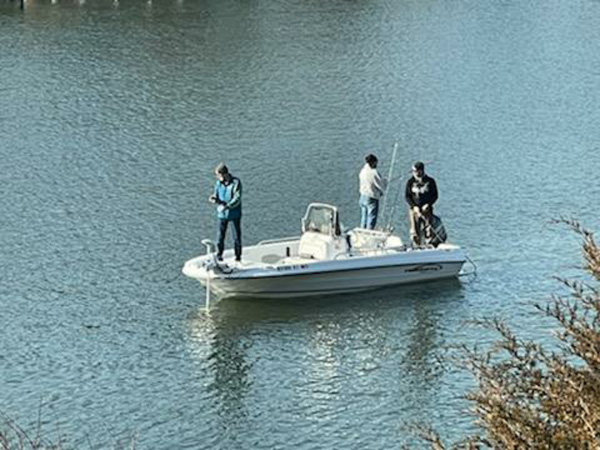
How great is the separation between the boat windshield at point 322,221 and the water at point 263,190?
4.47 ft

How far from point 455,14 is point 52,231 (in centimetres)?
3392

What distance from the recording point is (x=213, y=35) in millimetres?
56281

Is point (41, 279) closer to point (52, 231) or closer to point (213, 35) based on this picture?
point (52, 231)

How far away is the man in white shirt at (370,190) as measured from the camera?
88.7 feet

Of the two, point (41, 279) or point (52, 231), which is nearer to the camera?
point (41, 279)

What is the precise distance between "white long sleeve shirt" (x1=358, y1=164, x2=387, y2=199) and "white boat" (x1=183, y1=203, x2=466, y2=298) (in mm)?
889

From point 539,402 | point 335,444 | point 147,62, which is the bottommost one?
point 335,444

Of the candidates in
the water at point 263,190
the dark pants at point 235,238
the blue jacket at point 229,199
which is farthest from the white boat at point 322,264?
the blue jacket at point 229,199

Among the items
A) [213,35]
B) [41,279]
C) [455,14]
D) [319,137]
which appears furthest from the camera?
[455,14]

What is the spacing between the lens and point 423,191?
26578 mm

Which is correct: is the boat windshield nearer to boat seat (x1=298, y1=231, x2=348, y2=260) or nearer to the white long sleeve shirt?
boat seat (x1=298, y1=231, x2=348, y2=260)

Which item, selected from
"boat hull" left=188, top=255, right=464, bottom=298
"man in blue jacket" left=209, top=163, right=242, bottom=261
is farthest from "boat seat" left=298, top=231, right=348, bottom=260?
"man in blue jacket" left=209, top=163, right=242, bottom=261

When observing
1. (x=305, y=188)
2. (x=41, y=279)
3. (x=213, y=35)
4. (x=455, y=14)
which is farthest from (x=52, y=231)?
(x=455, y=14)

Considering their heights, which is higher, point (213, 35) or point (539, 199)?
point (213, 35)
